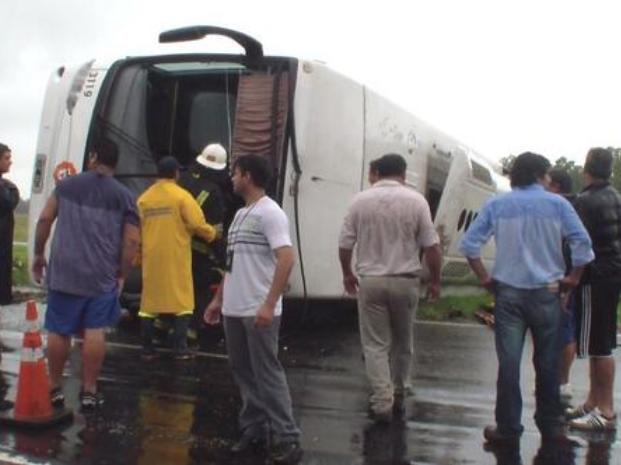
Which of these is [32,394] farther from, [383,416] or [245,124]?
[245,124]

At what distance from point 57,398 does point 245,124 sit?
2880 millimetres

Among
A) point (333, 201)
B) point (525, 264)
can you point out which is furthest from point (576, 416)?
point (333, 201)

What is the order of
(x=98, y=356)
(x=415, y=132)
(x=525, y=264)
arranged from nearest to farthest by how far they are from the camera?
(x=525, y=264) → (x=98, y=356) → (x=415, y=132)

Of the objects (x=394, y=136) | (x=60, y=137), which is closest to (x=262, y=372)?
(x=60, y=137)

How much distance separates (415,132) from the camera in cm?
943

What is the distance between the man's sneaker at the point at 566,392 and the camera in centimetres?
614

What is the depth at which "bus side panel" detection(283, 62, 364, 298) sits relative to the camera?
6887 mm

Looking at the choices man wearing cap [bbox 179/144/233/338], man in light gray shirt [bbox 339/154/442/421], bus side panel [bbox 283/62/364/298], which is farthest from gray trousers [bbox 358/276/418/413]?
man wearing cap [bbox 179/144/233/338]

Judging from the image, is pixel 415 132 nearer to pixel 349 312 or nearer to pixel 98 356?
pixel 349 312

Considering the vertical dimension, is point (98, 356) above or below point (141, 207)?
below

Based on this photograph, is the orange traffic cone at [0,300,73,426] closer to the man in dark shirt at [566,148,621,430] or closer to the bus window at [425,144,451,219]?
the man in dark shirt at [566,148,621,430]

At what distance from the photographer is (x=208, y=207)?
7.21 metres

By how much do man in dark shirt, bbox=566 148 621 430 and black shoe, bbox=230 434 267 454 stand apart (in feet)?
6.41

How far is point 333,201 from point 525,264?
2688mm
